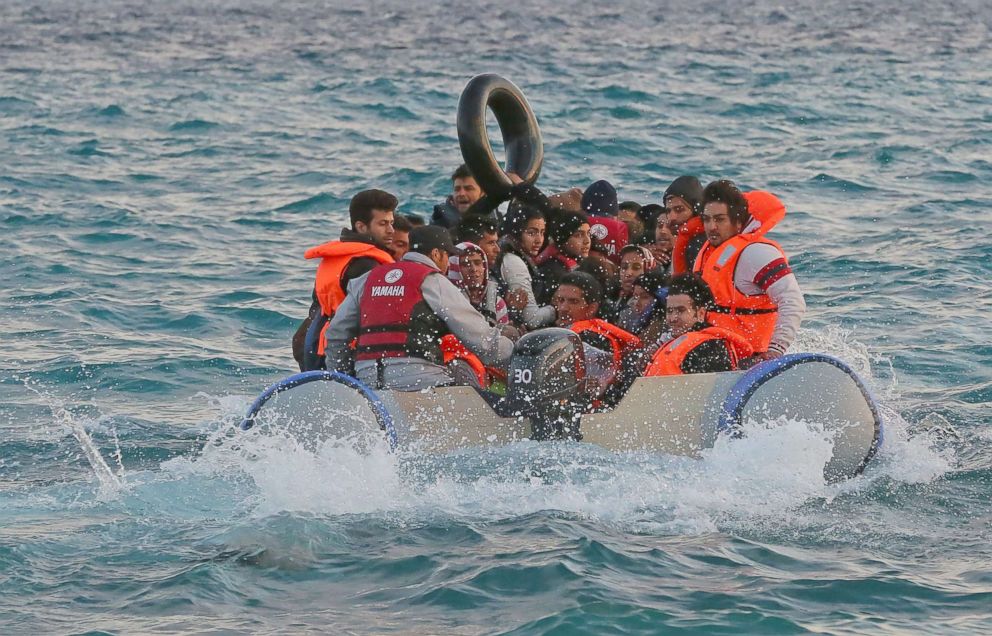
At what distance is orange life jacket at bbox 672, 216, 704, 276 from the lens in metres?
8.82

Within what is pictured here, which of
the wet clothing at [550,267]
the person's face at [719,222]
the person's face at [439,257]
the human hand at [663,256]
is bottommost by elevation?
the wet clothing at [550,267]

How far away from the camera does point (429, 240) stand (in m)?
7.62

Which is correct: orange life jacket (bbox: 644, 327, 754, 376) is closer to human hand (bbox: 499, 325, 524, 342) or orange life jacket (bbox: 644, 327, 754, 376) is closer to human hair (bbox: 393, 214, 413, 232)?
human hand (bbox: 499, 325, 524, 342)

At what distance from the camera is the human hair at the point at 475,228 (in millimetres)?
8719

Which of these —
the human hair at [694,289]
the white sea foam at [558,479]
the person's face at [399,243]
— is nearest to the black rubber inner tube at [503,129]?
the person's face at [399,243]

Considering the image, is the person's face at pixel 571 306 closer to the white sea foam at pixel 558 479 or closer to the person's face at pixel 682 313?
the person's face at pixel 682 313

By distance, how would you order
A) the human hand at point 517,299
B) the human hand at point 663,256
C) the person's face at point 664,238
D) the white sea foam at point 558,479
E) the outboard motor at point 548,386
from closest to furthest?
the white sea foam at point 558,479 → the outboard motor at point 548,386 → the human hand at point 517,299 → the person's face at point 664,238 → the human hand at point 663,256

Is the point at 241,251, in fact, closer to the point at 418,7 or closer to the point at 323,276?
the point at 323,276

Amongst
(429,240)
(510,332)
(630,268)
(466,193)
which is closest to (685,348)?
(510,332)

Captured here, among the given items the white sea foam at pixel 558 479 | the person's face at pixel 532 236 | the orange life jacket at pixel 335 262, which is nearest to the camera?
the white sea foam at pixel 558 479

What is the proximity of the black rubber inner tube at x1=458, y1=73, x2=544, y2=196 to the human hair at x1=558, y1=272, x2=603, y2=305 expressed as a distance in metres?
1.07

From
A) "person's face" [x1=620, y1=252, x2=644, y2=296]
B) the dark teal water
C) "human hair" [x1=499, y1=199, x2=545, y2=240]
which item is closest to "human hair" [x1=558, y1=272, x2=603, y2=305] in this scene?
"person's face" [x1=620, y1=252, x2=644, y2=296]

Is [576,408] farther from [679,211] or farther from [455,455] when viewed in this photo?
[679,211]

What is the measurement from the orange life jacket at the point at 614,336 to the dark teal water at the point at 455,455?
2.89 feet
